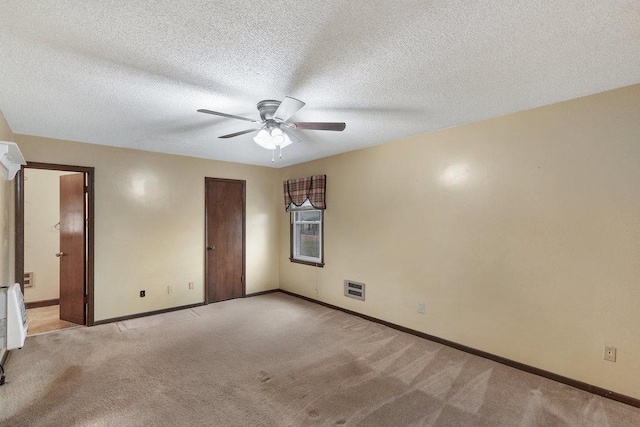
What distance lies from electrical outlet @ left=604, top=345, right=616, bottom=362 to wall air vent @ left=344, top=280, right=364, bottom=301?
2541 millimetres

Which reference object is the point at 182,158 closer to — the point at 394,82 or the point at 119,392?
the point at 119,392

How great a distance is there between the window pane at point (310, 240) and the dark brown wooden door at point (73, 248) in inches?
127

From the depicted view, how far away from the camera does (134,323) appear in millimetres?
4098

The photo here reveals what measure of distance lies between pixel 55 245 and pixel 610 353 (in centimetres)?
733

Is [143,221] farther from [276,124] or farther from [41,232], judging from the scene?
[276,124]

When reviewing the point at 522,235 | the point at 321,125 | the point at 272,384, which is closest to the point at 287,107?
the point at 321,125

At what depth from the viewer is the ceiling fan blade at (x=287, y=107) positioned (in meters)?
2.12

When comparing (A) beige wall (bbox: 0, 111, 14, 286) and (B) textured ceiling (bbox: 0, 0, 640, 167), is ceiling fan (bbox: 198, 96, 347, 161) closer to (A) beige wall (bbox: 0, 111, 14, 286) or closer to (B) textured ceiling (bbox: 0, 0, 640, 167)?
(B) textured ceiling (bbox: 0, 0, 640, 167)

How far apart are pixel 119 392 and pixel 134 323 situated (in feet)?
6.12

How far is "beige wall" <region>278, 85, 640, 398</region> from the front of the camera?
2.36 metres

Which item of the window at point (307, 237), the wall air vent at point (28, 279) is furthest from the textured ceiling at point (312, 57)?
the wall air vent at point (28, 279)

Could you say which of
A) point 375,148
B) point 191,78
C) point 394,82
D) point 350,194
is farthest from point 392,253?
point 191,78

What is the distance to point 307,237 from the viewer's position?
5.48m

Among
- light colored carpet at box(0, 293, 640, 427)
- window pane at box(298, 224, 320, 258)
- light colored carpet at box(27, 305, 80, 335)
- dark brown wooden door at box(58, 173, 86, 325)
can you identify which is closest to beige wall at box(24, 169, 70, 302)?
light colored carpet at box(27, 305, 80, 335)
